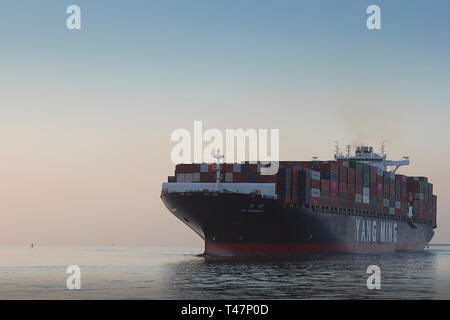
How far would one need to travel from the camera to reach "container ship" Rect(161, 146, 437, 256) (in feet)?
233

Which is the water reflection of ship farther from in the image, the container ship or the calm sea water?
the container ship

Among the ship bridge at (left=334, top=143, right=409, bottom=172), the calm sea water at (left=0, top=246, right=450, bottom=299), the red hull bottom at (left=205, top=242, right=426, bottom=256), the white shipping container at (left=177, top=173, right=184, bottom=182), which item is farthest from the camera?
the ship bridge at (left=334, top=143, right=409, bottom=172)

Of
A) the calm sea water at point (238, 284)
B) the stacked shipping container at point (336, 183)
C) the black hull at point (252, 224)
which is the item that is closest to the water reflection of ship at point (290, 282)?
the calm sea water at point (238, 284)

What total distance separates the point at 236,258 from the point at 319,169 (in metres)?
20.2

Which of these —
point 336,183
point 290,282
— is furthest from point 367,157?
point 290,282

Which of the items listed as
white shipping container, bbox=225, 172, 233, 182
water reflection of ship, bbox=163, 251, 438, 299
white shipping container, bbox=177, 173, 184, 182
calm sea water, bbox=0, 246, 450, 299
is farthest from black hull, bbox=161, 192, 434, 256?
calm sea water, bbox=0, 246, 450, 299

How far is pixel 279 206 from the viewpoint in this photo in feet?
242

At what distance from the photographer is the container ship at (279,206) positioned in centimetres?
7100

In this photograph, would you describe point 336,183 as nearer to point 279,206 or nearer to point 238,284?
point 279,206

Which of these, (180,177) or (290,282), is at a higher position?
(180,177)

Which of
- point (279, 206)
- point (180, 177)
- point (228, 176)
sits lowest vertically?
point (279, 206)

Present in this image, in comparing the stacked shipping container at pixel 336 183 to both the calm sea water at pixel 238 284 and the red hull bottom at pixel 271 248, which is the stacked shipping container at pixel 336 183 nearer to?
the red hull bottom at pixel 271 248
